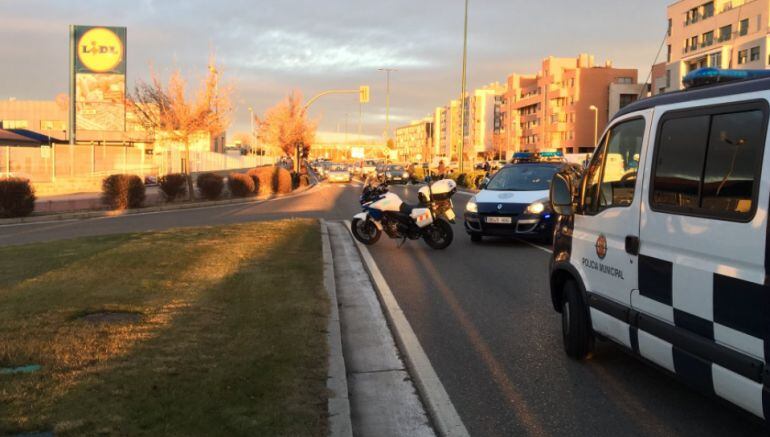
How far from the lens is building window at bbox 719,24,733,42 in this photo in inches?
2409

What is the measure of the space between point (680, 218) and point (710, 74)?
0.87 m

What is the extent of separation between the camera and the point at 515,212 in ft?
41.2

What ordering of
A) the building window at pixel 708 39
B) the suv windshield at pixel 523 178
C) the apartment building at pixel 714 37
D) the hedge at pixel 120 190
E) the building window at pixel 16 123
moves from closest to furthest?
the suv windshield at pixel 523 178, the hedge at pixel 120 190, the apartment building at pixel 714 37, the building window at pixel 708 39, the building window at pixel 16 123

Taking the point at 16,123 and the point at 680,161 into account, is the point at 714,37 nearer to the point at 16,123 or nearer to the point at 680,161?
the point at 680,161

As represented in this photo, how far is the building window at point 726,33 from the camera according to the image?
201 ft

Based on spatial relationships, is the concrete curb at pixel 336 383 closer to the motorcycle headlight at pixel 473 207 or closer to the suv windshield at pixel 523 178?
the motorcycle headlight at pixel 473 207

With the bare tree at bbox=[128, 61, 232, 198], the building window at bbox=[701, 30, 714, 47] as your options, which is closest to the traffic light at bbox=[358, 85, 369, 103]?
the bare tree at bbox=[128, 61, 232, 198]

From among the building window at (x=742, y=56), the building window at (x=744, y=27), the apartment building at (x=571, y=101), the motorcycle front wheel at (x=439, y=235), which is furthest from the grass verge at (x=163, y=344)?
the apartment building at (x=571, y=101)

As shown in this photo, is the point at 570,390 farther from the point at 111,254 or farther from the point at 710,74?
the point at 111,254

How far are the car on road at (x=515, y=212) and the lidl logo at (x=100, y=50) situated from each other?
28.2m

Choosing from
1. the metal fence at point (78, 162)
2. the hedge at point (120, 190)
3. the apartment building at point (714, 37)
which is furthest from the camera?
the apartment building at point (714, 37)

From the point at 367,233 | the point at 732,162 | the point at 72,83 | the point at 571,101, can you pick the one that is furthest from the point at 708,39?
the point at 732,162

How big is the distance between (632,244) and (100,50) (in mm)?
36419

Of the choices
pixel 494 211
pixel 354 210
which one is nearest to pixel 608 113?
pixel 354 210
